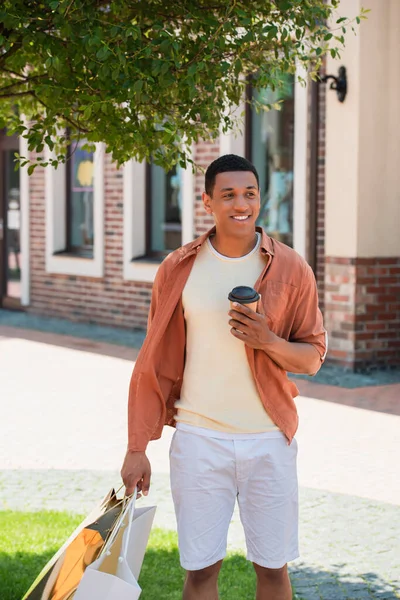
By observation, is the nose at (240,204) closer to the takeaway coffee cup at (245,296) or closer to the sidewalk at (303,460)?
the takeaway coffee cup at (245,296)

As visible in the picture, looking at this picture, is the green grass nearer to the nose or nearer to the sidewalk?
the sidewalk

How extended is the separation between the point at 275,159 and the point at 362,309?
2628 mm

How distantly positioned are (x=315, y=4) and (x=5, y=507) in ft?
11.0

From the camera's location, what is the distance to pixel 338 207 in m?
10.7

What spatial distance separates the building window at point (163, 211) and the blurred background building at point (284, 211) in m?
0.02

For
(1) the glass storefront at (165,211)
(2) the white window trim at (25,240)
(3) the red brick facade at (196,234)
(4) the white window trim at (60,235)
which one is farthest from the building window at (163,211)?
(2) the white window trim at (25,240)

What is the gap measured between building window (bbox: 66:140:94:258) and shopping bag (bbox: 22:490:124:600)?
12.3m

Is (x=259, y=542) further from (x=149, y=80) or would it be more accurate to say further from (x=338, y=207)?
(x=338, y=207)

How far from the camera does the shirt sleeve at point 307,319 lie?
3.49 metres

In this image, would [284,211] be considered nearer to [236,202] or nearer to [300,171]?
[300,171]

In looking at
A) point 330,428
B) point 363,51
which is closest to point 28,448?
point 330,428

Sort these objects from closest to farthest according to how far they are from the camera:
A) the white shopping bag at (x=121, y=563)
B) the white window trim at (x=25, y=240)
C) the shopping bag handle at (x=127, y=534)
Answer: the white shopping bag at (x=121, y=563) → the shopping bag handle at (x=127, y=534) → the white window trim at (x=25, y=240)

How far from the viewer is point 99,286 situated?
14.9 metres

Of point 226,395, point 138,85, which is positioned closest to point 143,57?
point 138,85
